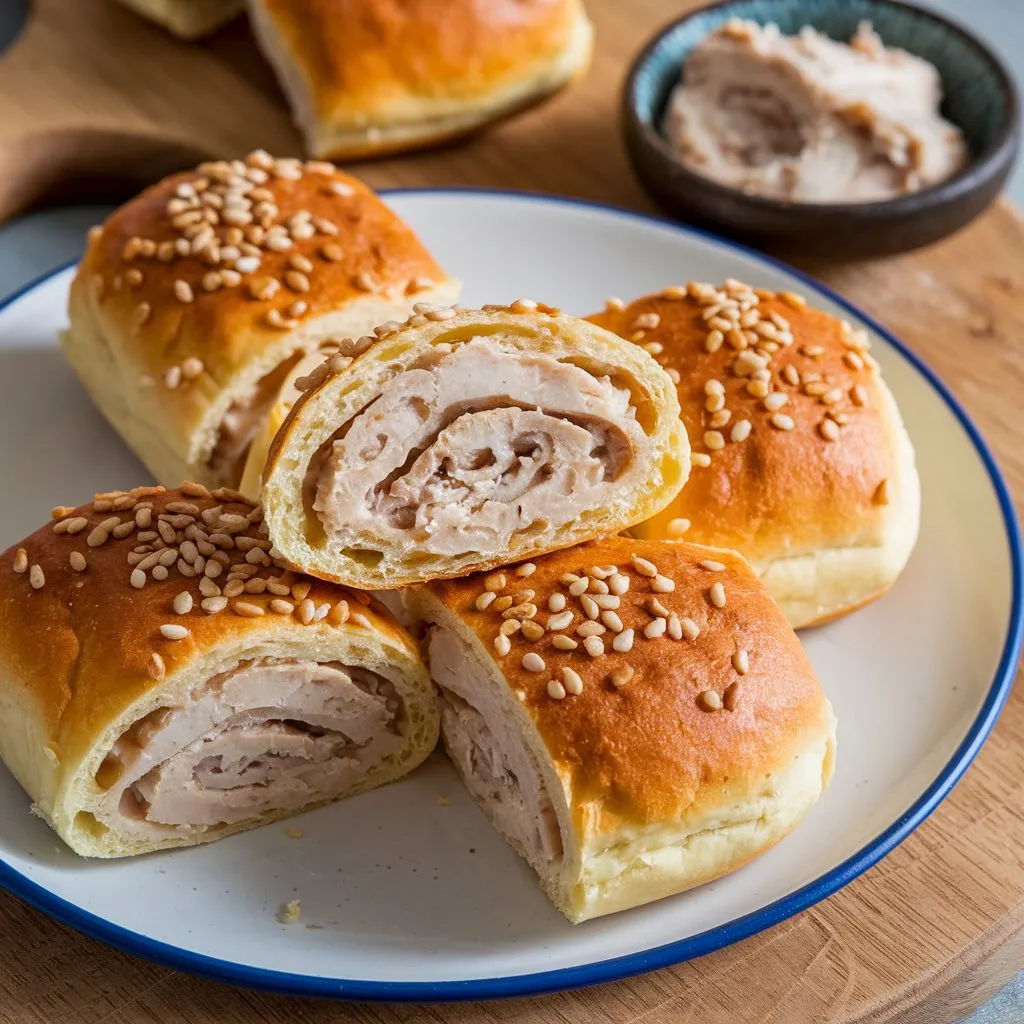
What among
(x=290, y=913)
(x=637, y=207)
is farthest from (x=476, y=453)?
(x=637, y=207)

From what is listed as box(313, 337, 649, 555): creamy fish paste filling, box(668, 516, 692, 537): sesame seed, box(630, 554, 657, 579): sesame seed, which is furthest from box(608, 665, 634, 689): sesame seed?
box(668, 516, 692, 537): sesame seed

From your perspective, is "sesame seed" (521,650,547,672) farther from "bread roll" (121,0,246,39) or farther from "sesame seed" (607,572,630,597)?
"bread roll" (121,0,246,39)

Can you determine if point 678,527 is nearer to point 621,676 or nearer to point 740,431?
point 740,431

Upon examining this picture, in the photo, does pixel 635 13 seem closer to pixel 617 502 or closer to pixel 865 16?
pixel 865 16

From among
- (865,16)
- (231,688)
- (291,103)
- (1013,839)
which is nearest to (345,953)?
(231,688)

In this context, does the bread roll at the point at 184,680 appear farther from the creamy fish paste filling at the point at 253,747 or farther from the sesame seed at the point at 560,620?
the sesame seed at the point at 560,620
